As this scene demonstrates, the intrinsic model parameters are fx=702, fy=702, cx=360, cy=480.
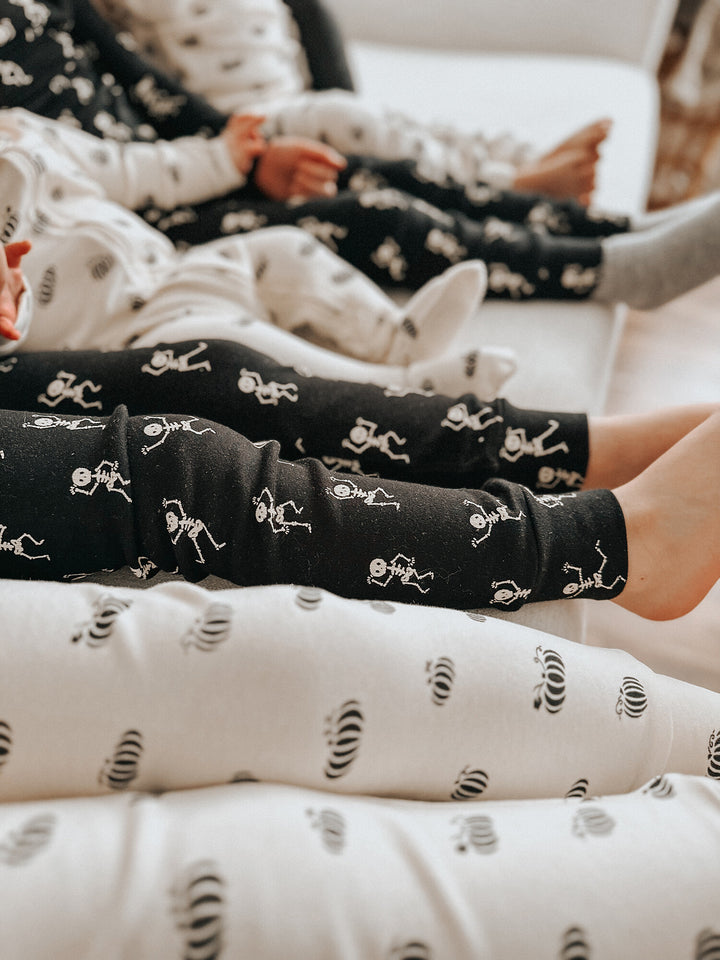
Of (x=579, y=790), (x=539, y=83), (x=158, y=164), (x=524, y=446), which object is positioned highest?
(x=539, y=83)

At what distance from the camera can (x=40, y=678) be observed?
442 mm

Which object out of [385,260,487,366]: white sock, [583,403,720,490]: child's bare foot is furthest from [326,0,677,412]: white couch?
[583,403,720,490]: child's bare foot

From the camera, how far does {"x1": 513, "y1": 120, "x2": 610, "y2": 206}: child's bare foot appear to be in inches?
44.0

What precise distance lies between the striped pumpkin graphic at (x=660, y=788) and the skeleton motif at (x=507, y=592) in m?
0.16

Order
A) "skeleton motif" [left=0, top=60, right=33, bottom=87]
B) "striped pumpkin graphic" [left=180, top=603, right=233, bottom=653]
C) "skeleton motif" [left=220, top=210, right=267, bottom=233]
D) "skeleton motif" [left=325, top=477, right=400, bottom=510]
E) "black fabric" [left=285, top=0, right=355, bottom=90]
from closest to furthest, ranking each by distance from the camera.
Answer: "striped pumpkin graphic" [left=180, top=603, right=233, bottom=653] → "skeleton motif" [left=325, top=477, right=400, bottom=510] → "skeleton motif" [left=0, top=60, right=33, bottom=87] → "skeleton motif" [left=220, top=210, right=267, bottom=233] → "black fabric" [left=285, top=0, right=355, bottom=90]

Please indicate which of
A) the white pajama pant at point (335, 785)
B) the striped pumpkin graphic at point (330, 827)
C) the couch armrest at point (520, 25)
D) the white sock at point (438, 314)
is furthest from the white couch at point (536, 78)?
the striped pumpkin graphic at point (330, 827)

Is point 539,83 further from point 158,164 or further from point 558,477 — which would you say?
point 558,477

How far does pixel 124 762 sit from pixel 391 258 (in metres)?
0.75

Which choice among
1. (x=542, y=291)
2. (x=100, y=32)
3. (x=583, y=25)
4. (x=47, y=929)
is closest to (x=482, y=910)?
(x=47, y=929)

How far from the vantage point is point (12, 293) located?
717 millimetres

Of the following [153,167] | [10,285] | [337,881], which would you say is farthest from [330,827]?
[153,167]

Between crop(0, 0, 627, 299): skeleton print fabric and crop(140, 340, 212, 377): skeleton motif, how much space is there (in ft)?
1.32

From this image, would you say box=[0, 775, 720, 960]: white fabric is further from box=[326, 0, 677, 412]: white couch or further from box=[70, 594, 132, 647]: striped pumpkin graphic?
box=[326, 0, 677, 412]: white couch

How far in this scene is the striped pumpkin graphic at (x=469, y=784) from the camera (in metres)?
0.48
